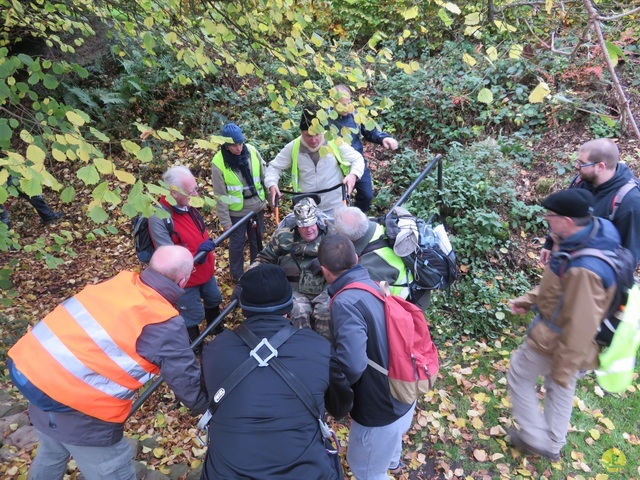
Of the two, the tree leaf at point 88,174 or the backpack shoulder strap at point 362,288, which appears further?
the backpack shoulder strap at point 362,288

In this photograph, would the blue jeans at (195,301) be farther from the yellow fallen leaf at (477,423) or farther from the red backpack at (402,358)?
the yellow fallen leaf at (477,423)

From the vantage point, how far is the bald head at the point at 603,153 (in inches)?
143

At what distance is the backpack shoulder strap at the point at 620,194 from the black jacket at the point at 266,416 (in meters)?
3.02

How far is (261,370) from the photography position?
6.59 ft

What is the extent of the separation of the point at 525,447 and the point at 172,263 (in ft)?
10.5

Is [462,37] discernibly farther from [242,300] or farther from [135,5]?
[242,300]

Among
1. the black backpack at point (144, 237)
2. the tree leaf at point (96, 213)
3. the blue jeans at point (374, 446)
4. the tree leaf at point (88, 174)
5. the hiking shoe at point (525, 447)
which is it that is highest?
the tree leaf at point (88, 174)

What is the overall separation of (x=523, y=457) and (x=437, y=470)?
2.45 feet

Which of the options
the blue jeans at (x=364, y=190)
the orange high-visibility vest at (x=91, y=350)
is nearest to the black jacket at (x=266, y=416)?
the orange high-visibility vest at (x=91, y=350)

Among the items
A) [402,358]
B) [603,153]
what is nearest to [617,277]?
[603,153]

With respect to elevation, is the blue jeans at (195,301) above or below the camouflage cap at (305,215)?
below

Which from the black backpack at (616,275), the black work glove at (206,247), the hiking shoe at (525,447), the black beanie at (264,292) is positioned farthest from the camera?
the black work glove at (206,247)

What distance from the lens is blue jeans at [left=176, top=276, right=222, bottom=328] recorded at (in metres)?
4.12

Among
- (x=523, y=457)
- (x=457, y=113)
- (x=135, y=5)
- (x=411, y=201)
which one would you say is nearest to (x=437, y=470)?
(x=523, y=457)
